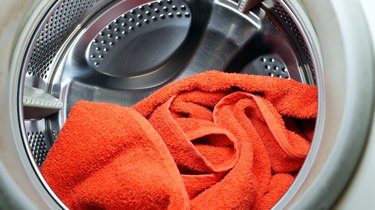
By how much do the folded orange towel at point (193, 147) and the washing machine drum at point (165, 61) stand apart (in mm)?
79

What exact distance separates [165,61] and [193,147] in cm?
30

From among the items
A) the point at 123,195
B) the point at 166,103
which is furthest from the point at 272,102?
the point at 123,195

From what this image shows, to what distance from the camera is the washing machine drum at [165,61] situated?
20.7 inches

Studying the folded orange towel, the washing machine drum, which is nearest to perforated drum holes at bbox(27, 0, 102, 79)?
the washing machine drum

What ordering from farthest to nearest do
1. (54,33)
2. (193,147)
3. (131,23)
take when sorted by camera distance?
(131,23) < (54,33) < (193,147)

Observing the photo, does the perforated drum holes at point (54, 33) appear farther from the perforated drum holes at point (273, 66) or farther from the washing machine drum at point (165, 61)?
the perforated drum holes at point (273, 66)

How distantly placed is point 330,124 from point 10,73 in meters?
0.39

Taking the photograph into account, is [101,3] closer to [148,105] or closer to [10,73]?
[148,105]

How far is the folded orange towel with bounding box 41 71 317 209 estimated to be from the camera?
681mm

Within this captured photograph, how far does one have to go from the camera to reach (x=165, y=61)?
3.27 feet

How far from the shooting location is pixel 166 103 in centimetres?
81

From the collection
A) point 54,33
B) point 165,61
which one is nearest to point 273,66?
point 165,61

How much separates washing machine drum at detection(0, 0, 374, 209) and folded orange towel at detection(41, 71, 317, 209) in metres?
0.08

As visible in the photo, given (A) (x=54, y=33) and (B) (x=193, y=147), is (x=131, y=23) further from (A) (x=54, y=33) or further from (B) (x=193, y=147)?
(B) (x=193, y=147)
